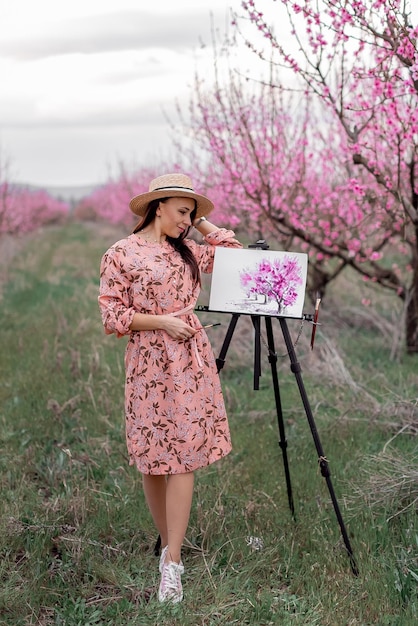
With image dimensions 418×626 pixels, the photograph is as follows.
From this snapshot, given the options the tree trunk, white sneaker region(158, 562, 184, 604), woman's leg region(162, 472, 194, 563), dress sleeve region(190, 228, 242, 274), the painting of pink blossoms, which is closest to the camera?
white sneaker region(158, 562, 184, 604)

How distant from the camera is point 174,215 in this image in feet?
11.1

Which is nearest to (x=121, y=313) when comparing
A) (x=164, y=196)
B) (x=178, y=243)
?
(x=178, y=243)

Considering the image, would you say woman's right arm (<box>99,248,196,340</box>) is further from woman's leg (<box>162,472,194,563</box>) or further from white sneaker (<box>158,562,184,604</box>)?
white sneaker (<box>158,562,184,604</box>)

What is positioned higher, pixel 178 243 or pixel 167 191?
pixel 167 191

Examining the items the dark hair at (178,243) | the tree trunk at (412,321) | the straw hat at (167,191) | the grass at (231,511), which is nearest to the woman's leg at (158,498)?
the grass at (231,511)

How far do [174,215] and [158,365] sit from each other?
0.65 metres

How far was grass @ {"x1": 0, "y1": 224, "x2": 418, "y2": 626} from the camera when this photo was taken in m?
3.28

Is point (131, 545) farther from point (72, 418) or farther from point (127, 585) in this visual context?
point (72, 418)

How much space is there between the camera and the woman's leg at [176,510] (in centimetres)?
337

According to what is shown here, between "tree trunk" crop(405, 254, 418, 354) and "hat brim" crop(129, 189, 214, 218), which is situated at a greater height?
"hat brim" crop(129, 189, 214, 218)

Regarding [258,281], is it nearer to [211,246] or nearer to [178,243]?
[211,246]

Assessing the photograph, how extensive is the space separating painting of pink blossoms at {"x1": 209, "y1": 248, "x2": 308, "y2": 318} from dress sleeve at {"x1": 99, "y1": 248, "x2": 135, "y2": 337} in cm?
45

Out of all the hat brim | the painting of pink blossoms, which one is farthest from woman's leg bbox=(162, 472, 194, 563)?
the hat brim

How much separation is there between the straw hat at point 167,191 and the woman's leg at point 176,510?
1.20 m
